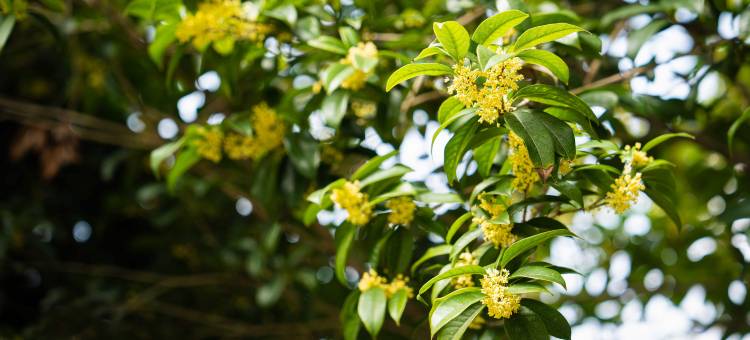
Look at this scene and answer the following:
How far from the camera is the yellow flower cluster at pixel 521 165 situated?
128 centimetres

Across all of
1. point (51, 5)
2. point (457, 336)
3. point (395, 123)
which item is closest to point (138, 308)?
point (51, 5)

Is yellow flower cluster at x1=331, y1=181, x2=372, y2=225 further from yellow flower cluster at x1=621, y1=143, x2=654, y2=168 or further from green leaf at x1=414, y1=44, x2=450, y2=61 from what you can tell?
yellow flower cluster at x1=621, y1=143, x2=654, y2=168

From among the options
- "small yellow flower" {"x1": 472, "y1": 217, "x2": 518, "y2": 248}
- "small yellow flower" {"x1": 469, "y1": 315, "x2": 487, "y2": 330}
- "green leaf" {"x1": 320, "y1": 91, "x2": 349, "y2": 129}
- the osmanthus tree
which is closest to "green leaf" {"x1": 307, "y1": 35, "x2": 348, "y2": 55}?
the osmanthus tree

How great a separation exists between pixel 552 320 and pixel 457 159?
1.16ft

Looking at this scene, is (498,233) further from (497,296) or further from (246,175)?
(246,175)

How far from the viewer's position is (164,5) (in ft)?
6.01

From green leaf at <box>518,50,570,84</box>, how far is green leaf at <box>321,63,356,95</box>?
20.4 inches

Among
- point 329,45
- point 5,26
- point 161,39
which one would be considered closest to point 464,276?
point 329,45

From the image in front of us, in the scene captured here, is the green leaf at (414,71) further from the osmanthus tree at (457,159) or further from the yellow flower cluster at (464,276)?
the yellow flower cluster at (464,276)

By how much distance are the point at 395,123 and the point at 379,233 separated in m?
0.38

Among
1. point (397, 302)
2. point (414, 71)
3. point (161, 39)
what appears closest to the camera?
point (414, 71)

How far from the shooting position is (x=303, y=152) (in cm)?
185

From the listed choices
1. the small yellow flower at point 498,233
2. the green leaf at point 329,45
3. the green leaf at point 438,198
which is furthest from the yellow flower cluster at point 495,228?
the green leaf at point 329,45

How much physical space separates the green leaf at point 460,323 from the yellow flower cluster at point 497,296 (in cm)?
2
